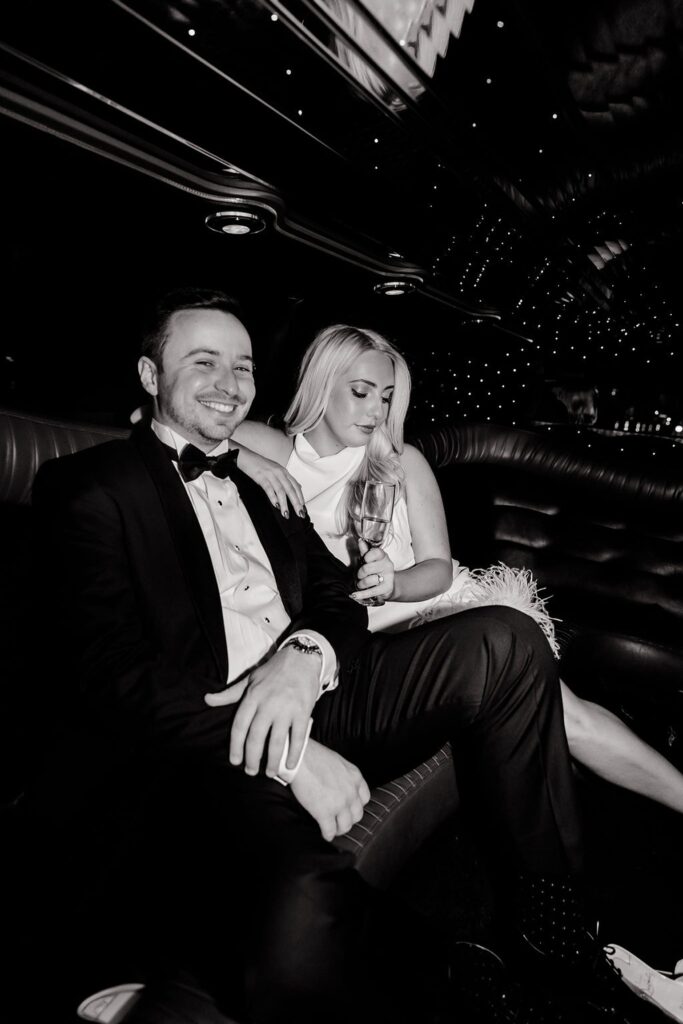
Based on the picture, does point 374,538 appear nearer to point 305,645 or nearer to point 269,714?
point 305,645

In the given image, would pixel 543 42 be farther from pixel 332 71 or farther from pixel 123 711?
pixel 123 711

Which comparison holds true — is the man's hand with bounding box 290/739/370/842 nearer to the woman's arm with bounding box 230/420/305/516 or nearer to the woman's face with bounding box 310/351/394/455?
the woman's arm with bounding box 230/420/305/516

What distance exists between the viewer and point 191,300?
1.58 m

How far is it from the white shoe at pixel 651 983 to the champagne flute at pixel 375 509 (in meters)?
0.98

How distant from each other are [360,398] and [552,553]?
1.35m

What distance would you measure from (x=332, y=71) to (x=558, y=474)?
2.18 metres

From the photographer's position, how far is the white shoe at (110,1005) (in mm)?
867

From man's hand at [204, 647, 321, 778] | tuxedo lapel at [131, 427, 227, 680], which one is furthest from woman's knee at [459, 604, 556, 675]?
tuxedo lapel at [131, 427, 227, 680]

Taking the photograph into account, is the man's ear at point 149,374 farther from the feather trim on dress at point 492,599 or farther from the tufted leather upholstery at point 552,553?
the feather trim on dress at point 492,599

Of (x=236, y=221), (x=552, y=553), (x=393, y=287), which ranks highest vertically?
(x=393, y=287)

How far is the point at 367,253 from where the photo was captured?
181 inches

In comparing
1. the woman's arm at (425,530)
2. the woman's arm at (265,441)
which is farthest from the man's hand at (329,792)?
the woman's arm at (265,441)

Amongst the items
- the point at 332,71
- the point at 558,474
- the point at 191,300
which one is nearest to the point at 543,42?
the point at 332,71

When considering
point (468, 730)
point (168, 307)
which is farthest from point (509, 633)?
point (168, 307)
